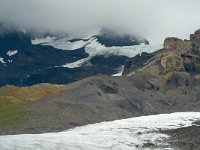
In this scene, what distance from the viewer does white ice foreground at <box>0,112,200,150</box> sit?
99000 millimetres

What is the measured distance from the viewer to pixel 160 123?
142 metres

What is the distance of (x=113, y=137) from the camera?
119875 mm

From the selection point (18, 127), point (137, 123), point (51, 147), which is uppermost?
point (51, 147)

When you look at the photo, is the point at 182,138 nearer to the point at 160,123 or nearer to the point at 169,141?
the point at 169,141

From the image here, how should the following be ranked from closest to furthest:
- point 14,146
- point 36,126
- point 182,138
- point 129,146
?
point 14,146 < point 129,146 < point 182,138 < point 36,126

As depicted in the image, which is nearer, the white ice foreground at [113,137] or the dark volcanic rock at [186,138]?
the white ice foreground at [113,137]

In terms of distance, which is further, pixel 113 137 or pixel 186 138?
pixel 113 137

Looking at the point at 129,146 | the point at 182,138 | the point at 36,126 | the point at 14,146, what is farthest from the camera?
the point at 36,126

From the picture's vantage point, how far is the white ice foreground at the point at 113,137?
3898 inches

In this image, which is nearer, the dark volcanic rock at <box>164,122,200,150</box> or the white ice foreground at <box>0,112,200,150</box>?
the white ice foreground at <box>0,112,200,150</box>

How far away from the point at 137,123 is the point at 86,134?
24.0 m

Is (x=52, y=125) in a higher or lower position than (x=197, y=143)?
lower

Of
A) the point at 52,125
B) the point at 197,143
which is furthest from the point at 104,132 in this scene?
the point at 52,125

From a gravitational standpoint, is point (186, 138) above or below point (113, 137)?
above
